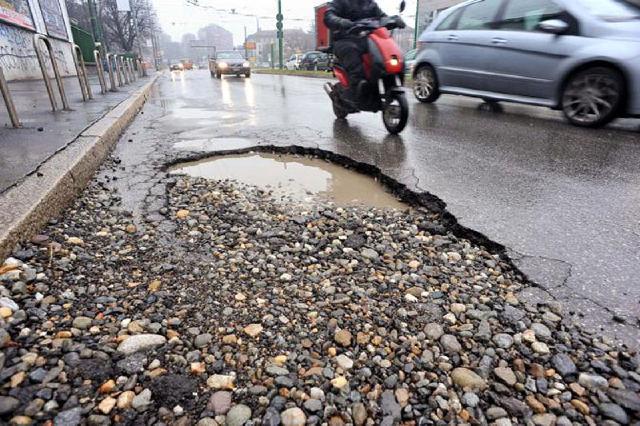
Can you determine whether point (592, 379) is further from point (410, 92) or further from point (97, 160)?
point (410, 92)

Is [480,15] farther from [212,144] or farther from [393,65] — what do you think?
[212,144]

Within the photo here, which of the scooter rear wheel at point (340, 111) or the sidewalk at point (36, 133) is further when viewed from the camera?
the scooter rear wheel at point (340, 111)

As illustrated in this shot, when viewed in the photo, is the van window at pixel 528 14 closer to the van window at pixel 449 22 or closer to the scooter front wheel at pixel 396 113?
the van window at pixel 449 22

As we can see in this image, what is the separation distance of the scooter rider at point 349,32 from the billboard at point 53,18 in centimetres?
1544

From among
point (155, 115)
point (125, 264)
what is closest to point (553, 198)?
point (125, 264)

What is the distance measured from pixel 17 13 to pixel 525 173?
16.0 metres

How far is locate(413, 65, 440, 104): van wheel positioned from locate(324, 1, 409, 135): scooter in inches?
91.2

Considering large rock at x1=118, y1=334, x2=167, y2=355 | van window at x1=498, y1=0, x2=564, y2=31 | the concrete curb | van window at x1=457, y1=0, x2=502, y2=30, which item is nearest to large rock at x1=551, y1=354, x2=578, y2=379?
large rock at x1=118, y1=334, x2=167, y2=355

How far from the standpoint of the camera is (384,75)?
489 cm

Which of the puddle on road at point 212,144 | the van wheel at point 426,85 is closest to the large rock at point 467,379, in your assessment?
the puddle on road at point 212,144

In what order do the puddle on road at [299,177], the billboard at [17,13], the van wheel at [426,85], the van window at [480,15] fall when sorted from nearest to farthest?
the puddle on road at [299,177] → the van window at [480,15] → the van wheel at [426,85] → the billboard at [17,13]

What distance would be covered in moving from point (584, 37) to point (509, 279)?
4.71 meters

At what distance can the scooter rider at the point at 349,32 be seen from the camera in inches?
200

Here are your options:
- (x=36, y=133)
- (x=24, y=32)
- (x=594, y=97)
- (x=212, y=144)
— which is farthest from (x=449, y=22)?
(x=24, y=32)
